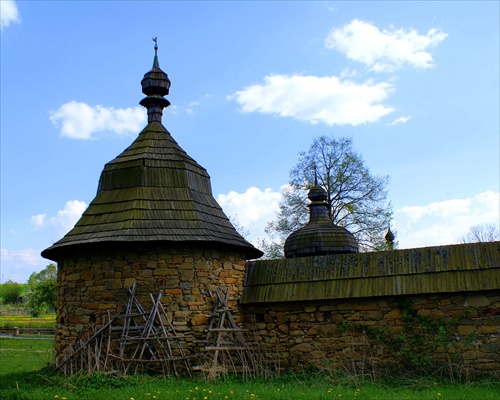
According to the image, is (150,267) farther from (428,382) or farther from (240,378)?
(428,382)

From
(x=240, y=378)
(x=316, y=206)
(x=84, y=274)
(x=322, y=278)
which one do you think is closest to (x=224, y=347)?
(x=240, y=378)

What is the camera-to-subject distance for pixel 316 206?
1909 cm

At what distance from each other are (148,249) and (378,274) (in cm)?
450

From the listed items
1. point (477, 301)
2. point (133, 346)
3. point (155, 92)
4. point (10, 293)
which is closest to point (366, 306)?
point (477, 301)

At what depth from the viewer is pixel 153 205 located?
1055 cm

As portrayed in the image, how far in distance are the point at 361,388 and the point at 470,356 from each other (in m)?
2.31

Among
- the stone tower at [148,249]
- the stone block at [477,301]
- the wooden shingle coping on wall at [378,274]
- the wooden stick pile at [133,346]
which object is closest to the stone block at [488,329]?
the stone block at [477,301]

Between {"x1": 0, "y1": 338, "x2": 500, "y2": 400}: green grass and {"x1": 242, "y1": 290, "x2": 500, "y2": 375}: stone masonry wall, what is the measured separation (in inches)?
18.7

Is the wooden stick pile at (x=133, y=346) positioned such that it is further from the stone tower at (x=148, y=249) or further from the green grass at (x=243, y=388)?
the green grass at (x=243, y=388)

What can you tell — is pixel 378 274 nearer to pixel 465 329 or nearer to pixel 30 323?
pixel 465 329

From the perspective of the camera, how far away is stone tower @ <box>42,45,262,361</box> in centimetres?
979

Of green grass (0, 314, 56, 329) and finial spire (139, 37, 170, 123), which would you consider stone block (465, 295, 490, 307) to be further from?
green grass (0, 314, 56, 329)

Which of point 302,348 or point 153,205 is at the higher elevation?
point 153,205

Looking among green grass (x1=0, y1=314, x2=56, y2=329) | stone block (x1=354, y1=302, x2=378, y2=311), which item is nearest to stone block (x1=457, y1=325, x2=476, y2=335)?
stone block (x1=354, y1=302, x2=378, y2=311)
